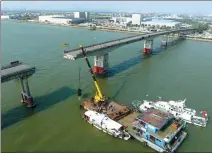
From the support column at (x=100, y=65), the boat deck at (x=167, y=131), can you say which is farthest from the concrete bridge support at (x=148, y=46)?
the boat deck at (x=167, y=131)

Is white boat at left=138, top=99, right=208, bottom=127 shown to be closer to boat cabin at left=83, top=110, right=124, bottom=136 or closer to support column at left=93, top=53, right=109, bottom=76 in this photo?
boat cabin at left=83, top=110, right=124, bottom=136

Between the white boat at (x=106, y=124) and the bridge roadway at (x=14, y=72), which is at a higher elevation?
the bridge roadway at (x=14, y=72)

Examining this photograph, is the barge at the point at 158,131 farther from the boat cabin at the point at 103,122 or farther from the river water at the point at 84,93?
the boat cabin at the point at 103,122

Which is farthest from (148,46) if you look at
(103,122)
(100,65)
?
(103,122)

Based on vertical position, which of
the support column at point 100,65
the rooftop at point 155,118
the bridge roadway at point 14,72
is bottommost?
the rooftop at point 155,118

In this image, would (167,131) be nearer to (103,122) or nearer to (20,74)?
(103,122)

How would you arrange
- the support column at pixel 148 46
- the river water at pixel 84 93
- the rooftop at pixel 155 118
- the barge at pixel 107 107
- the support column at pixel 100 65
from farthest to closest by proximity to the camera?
the support column at pixel 148 46, the support column at pixel 100 65, the barge at pixel 107 107, the rooftop at pixel 155 118, the river water at pixel 84 93
